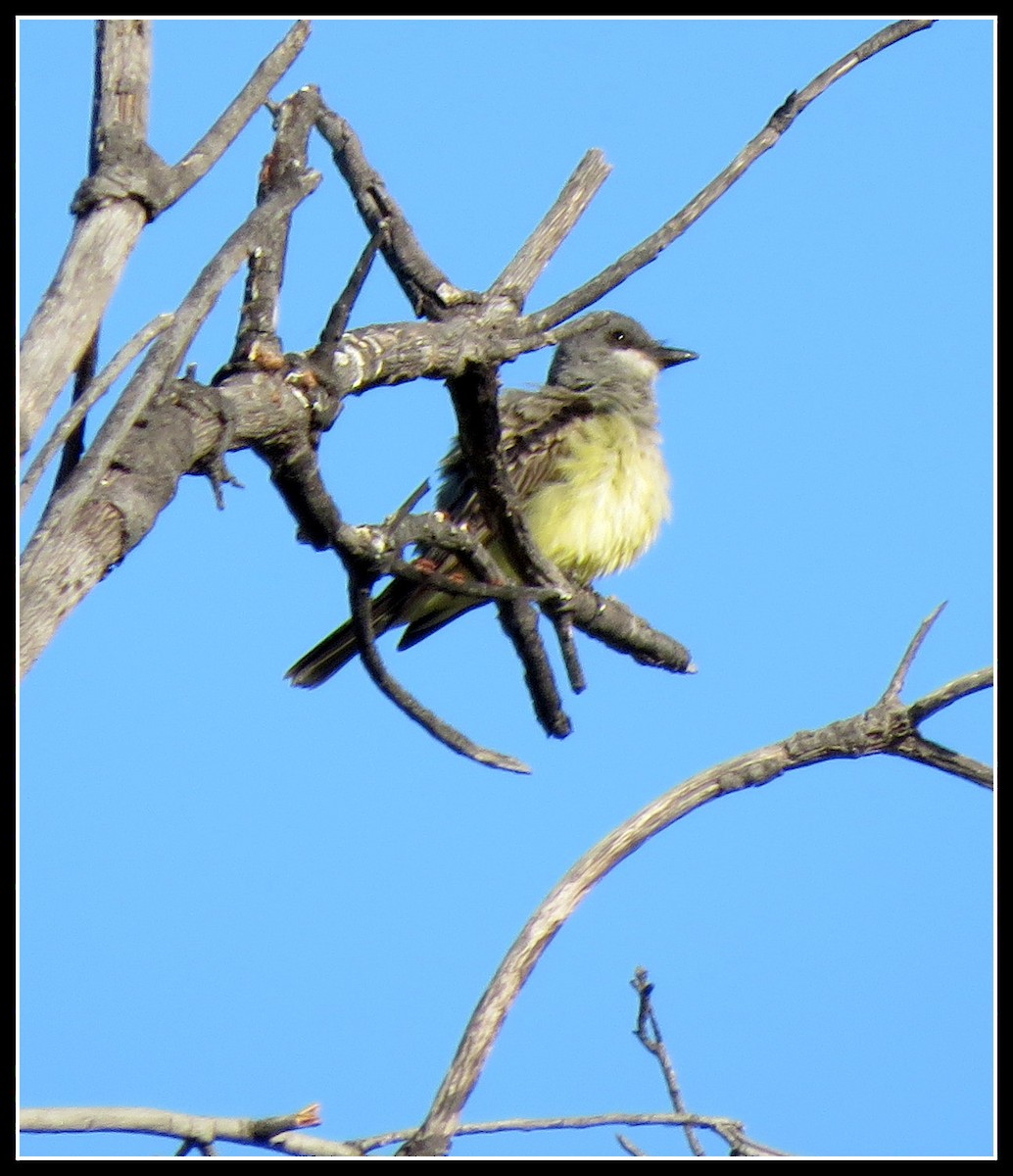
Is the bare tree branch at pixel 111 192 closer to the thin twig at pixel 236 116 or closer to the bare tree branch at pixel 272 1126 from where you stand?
the thin twig at pixel 236 116

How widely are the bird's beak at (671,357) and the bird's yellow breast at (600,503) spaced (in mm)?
957

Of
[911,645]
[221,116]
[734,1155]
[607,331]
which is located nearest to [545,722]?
[911,645]

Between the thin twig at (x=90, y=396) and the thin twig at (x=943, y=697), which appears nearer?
the thin twig at (x=90, y=396)

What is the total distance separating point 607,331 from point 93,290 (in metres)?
5.11

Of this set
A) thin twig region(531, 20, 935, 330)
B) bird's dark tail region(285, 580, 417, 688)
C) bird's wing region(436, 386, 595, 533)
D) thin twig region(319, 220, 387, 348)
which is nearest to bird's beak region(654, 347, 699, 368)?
bird's wing region(436, 386, 595, 533)

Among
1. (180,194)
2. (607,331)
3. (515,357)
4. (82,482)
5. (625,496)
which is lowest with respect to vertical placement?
(82,482)

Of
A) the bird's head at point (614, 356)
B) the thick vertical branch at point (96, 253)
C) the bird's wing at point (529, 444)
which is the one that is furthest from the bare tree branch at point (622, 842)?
the bird's head at point (614, 356)

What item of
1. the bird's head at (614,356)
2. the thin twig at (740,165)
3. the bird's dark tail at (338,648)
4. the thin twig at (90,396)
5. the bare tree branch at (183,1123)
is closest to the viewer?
the thin twig at (90,396)

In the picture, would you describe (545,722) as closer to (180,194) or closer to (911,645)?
(911,645)

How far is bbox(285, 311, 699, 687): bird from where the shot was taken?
6.26m

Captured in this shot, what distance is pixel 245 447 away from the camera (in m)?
3.33

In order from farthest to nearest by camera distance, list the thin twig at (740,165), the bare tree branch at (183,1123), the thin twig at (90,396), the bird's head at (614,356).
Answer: the bird's head at (614,356) → the thin twig at (740,165) → the bare tree branch at (183,1123) → the thin twig at (90,396)

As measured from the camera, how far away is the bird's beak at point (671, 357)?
7539 mm

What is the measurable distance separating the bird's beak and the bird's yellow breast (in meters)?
0.96
